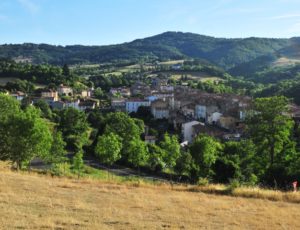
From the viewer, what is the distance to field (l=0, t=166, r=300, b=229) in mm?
10367

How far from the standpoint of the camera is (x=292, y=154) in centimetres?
3516

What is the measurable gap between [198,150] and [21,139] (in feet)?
59.5

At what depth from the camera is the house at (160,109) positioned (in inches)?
3647

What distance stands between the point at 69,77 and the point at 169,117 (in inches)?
1748

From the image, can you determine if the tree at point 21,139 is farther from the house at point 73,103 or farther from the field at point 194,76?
the field at point 194,76

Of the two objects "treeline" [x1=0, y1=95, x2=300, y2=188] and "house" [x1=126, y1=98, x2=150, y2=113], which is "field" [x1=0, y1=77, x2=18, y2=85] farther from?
"treeline" [x1=0, y1=95, x2=300, y2=188]

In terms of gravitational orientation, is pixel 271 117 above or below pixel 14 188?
above

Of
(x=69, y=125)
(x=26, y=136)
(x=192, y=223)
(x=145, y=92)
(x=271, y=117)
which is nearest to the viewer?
(x=192, y=223)

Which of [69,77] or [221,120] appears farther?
[69,77]

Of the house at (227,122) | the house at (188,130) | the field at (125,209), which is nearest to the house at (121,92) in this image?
the house at (227,122)

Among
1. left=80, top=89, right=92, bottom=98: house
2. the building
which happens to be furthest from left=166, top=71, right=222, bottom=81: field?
the building

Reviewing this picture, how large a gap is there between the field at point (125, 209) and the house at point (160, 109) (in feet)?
251

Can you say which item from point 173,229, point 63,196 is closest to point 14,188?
point 63,196

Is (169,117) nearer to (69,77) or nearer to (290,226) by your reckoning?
(69,77)
